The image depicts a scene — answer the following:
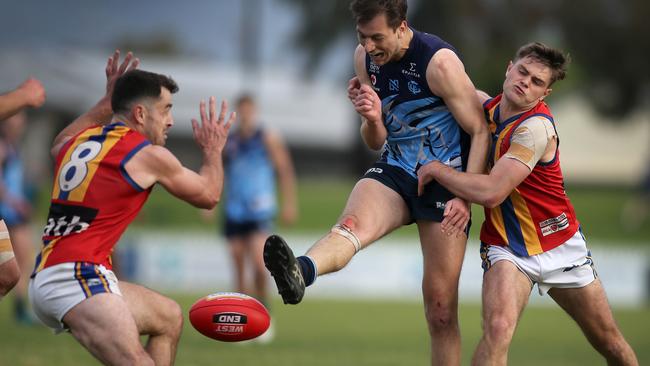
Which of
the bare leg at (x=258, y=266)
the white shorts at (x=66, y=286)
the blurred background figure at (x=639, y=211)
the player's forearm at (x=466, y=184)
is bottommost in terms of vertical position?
the blurred background figure at (x=639, y=211)

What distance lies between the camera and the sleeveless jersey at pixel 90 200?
18.2 feet

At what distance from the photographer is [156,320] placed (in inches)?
229

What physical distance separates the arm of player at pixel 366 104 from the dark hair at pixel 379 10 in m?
0.45

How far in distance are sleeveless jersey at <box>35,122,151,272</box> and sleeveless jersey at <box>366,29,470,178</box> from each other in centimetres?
182

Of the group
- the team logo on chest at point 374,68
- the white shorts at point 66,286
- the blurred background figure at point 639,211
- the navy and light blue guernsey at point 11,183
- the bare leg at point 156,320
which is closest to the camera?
the white shorts at point 66,286

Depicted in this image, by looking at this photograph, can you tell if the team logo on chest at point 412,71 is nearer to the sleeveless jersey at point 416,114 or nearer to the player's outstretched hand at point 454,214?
the sleeveless jersey at point 416,114

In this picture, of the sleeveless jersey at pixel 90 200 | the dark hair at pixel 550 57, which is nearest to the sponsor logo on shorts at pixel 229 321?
the sleeveless jersey at pixel 90 200

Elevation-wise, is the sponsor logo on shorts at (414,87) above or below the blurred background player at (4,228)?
above

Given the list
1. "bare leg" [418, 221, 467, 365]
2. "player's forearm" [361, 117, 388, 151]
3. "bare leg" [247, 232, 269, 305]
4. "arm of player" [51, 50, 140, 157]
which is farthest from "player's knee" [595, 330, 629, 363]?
"bare leg" [247, 232, 269, 305]

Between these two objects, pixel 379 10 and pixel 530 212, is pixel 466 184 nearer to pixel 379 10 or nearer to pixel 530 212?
pixel 530 212

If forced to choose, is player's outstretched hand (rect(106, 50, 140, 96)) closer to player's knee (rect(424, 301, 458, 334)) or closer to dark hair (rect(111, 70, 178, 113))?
dark hair (rect(111, 70, 178, 113))

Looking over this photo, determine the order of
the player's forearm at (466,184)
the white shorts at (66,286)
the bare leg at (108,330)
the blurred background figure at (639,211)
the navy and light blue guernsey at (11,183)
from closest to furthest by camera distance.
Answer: the bare leg at (108,330) → the white shorts at (66,286) → the player's forearm at (466,184) → the navy and light blue guernsey at (11,183) → the blurred background figure at (639,211)

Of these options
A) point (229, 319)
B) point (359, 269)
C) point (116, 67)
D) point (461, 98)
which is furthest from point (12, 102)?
point (359, 269)

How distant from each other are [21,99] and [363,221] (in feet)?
7.77
